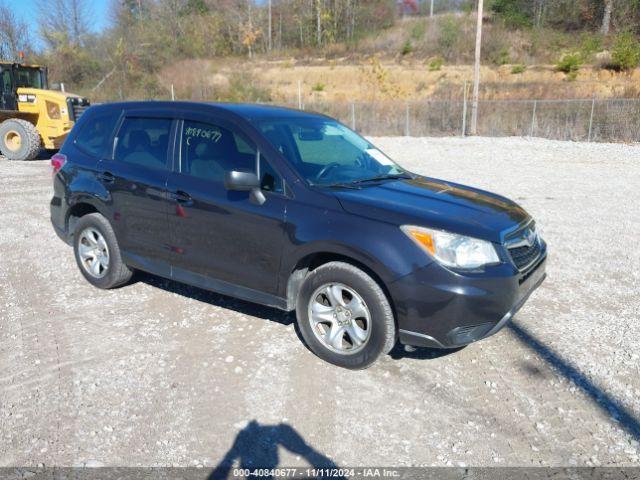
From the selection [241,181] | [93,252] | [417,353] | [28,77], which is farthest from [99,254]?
[28,77]

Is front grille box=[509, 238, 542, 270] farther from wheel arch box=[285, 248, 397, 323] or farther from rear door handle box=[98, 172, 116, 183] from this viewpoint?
rear door handle box=[98, 172, 116, 183]

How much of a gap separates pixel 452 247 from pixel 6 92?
53.1ft

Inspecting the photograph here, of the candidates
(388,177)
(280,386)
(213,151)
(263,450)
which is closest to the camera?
(263,450)

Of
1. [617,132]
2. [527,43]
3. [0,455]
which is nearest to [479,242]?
[0,455]

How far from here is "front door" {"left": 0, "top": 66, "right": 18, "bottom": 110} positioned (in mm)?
15078

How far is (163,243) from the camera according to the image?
439 centimetres

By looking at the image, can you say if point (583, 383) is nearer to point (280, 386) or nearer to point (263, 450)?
point (280, 386)

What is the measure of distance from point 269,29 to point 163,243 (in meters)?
57.4

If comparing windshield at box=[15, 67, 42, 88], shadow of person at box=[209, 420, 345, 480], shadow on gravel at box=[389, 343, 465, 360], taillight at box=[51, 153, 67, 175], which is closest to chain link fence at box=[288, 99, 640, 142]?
windshield at box=[15, 67, 42, 88]

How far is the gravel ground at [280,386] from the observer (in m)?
2.85

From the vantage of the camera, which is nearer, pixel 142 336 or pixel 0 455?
pixel 0 455

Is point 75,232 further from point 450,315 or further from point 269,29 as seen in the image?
point 269,29

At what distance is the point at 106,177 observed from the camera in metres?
4.72

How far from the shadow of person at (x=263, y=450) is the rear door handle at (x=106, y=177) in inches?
108
